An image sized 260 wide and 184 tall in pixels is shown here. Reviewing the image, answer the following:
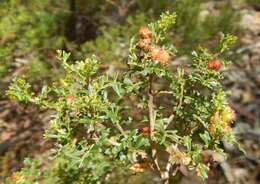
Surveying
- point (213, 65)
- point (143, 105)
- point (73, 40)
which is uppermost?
point (73, 40)

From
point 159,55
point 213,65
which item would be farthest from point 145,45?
point 213,65

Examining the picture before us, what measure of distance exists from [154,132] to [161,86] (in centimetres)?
171

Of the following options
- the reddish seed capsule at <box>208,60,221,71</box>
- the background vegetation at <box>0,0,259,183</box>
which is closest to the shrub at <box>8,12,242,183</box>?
the reddish seed capsule at <box>208,60,221,71</box>

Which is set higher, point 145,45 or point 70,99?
point 145,45

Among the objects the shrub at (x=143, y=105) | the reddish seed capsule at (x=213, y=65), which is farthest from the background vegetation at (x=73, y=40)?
the reddish seed capsule at (x=213, y=65)

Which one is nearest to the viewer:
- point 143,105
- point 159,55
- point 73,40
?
point 159,55

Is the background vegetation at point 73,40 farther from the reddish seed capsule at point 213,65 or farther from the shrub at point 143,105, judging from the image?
the reddish seed capsule at point 213,65

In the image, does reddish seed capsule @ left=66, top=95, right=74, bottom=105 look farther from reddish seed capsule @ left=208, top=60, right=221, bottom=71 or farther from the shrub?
reddish seed capsule @ left=208, top=60, right=221, bottom=71

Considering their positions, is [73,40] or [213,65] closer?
[213,65]

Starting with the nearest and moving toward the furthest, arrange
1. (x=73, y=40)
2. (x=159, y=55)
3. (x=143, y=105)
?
(x=159, y=55)
(x=143, y=105)
(x=73, y=40)

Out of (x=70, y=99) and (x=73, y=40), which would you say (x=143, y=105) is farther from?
(x=73, y=40)

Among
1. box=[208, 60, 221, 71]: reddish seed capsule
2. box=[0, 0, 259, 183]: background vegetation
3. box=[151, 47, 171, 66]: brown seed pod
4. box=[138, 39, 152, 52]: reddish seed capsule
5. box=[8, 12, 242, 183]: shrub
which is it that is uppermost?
box=[0, 0, 259, 183]: background vegetation

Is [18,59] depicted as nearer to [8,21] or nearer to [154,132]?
[8,21]

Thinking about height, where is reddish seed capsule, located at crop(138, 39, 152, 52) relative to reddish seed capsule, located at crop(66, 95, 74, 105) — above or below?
above
